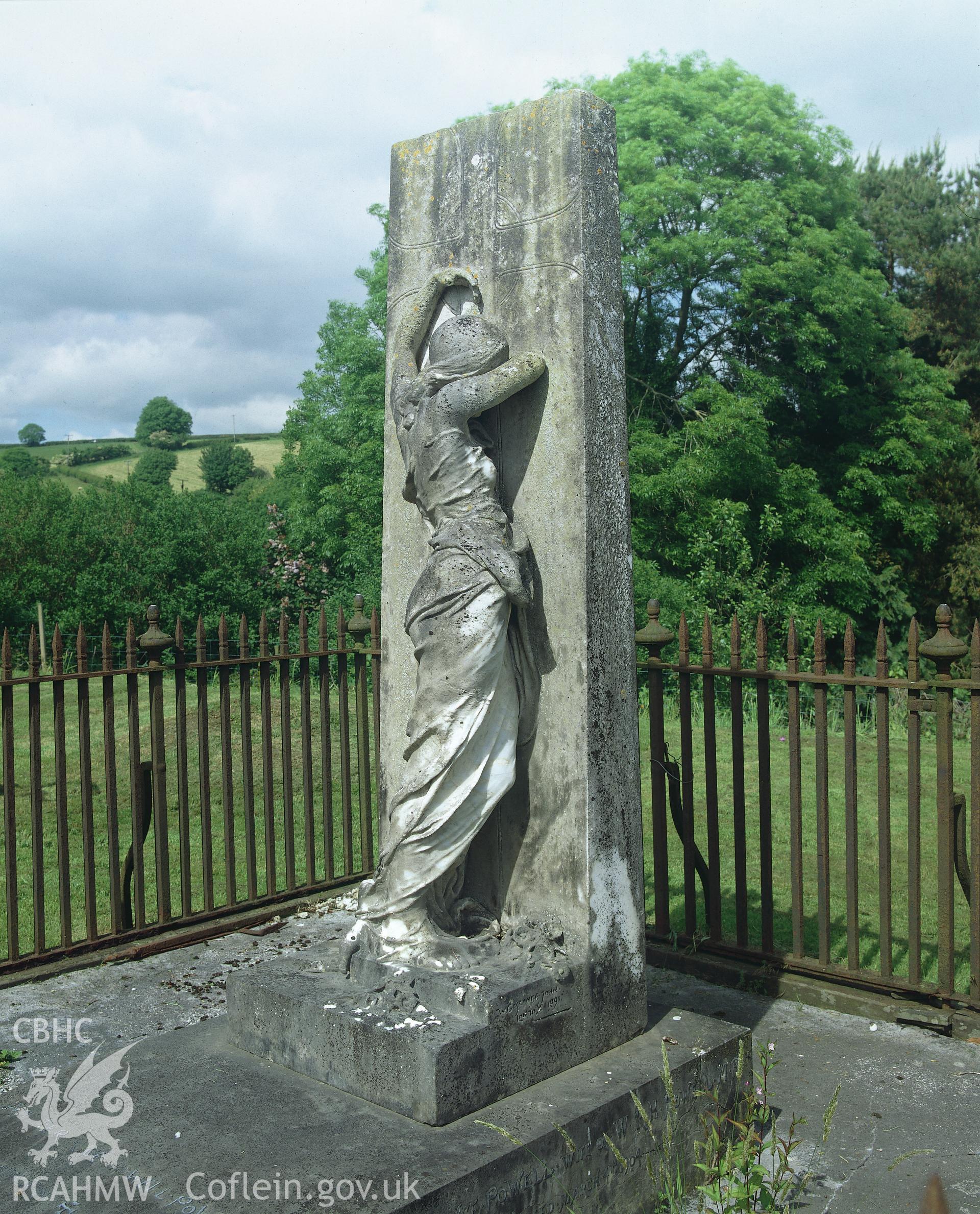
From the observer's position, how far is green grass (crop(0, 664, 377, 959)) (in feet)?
23.1

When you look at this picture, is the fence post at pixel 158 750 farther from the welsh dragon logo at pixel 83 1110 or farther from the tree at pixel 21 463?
the tree at pixel 21 463

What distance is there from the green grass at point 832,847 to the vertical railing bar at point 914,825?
626 mm

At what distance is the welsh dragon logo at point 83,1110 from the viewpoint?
116 inches

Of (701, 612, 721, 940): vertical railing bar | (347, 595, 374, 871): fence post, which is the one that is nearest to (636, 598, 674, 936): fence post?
(701, 612, 721, 940): vertical railing bar

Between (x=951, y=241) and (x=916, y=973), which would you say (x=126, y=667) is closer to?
(x=916, y=973)

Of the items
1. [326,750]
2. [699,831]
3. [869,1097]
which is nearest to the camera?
[869,1097]

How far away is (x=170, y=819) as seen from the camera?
30.5 ft

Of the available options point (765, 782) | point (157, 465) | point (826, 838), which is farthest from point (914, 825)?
point (157, 465)

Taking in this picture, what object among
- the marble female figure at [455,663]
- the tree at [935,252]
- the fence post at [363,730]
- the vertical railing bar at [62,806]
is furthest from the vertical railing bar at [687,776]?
the tree at [935,252]

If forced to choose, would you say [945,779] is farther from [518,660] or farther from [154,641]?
[154,641]

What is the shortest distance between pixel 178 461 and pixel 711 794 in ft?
206

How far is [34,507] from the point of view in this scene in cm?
2409

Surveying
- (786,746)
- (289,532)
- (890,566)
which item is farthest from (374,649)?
(289,532)

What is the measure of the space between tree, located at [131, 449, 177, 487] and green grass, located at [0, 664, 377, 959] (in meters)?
41.3
